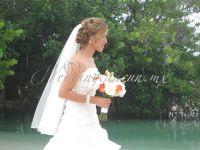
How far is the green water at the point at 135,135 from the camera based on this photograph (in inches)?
460

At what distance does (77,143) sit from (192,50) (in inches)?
673

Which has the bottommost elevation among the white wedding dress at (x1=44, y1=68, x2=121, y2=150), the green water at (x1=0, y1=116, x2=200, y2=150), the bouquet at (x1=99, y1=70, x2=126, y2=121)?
the green water at (x1=0, y1=116, x2=200, y2=150)

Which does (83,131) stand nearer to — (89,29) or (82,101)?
(82,101)

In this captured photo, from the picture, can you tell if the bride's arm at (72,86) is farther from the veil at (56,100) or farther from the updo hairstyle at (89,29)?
the veil at (56,100)

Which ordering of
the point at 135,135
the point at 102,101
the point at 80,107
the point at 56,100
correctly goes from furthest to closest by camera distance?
the point at 135,135 < the point at 56,100 < the point at 80,107 < the point at 102,101

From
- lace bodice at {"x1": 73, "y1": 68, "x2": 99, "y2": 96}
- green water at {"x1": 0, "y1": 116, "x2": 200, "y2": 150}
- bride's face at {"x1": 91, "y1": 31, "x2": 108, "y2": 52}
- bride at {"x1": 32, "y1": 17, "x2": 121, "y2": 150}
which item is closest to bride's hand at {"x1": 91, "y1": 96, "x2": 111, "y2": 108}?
bride at {"x1": 32, "y1": 17, "x2": 121, "y2": 150}

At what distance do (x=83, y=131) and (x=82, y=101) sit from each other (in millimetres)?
297

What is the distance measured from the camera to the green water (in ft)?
38.3

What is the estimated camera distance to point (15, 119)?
18.3m

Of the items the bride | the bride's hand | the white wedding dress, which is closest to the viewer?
the bride's hand

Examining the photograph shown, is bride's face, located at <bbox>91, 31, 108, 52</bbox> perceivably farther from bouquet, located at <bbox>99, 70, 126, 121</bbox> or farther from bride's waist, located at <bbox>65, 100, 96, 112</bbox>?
bride's waist, located at <bbox>65, 100, 96, 112</bbox>

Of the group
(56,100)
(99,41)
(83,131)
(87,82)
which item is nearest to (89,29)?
(99,41)

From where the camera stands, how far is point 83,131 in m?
4.07

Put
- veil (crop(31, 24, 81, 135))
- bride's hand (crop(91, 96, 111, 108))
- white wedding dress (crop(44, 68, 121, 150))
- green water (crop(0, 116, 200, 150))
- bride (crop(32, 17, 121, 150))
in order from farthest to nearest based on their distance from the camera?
green water (crop(0, 116, 200, 150))
veil (crop(31, 24, 81, 135))
white wedding dress (crop(44, 68, 121, 150))
bride (crop(32, 17, 121, 150))
bride's hand (crop(91, 96, 111, 108))
